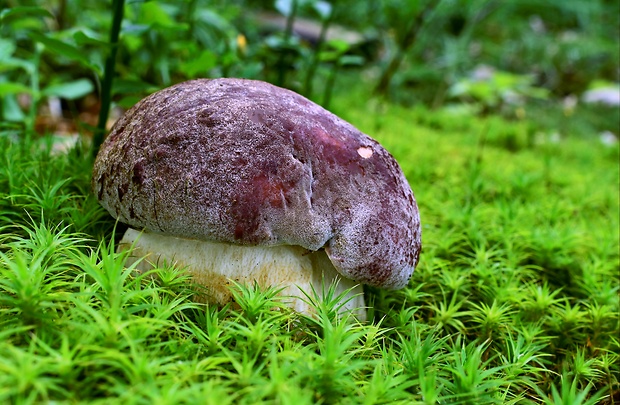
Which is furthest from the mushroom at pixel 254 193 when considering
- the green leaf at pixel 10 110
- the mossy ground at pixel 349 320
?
the green leaf at pixel 10 110

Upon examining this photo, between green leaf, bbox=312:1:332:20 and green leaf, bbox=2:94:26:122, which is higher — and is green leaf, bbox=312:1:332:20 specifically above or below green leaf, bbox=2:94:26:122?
above

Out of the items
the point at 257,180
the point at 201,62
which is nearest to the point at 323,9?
the point at 201,62

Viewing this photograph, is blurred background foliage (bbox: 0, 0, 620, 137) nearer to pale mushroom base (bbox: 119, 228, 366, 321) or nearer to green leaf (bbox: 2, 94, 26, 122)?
green leaf (bbox: 2, 94, 26, 122)

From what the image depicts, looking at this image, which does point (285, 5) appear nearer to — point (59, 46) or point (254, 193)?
point (59, 46)

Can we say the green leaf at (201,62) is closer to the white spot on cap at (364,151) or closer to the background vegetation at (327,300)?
the background vegetation at (327,300)

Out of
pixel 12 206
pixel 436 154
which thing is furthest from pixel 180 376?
pixel 436 154

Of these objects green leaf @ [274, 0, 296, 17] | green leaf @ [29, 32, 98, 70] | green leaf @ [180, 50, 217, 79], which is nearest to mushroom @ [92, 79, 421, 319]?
green leaf @ [29, 32, 98, 70]
